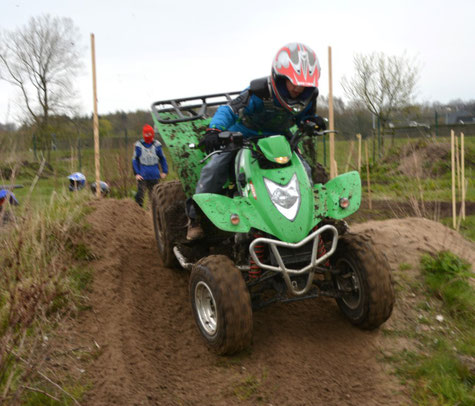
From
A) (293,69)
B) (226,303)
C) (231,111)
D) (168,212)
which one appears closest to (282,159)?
(293,69)

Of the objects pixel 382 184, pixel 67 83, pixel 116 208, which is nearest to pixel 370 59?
pixel 382 184

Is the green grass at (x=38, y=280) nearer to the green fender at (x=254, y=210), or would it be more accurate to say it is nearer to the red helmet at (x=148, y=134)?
the green fender at (x=254, y=210)

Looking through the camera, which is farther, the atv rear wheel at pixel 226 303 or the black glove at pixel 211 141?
the black glove at pixel 211 141

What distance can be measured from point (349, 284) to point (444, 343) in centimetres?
86

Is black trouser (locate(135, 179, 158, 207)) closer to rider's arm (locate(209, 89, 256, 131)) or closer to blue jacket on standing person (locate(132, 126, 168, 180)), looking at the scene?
blue jacket on standing person (locate(132, 126, 168, 180))

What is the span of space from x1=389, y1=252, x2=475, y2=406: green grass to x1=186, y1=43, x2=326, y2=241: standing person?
1.74 metres

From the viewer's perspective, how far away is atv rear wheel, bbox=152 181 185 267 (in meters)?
5.51

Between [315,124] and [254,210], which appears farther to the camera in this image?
[315,124]

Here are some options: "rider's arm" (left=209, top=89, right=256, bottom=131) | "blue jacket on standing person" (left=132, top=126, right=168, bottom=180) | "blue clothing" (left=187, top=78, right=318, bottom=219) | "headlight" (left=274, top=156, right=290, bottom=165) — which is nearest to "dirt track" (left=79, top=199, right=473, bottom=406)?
"blue clothing" (left=187, top=78, right=318, bottom=219)

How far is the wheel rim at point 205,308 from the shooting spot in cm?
404

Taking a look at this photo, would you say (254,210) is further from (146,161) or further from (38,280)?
(146,161)

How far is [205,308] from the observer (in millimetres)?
4117

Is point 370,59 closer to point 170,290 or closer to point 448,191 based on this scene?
point 448,191

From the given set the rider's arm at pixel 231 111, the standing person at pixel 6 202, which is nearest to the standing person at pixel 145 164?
the standing person at pixel 6 202
